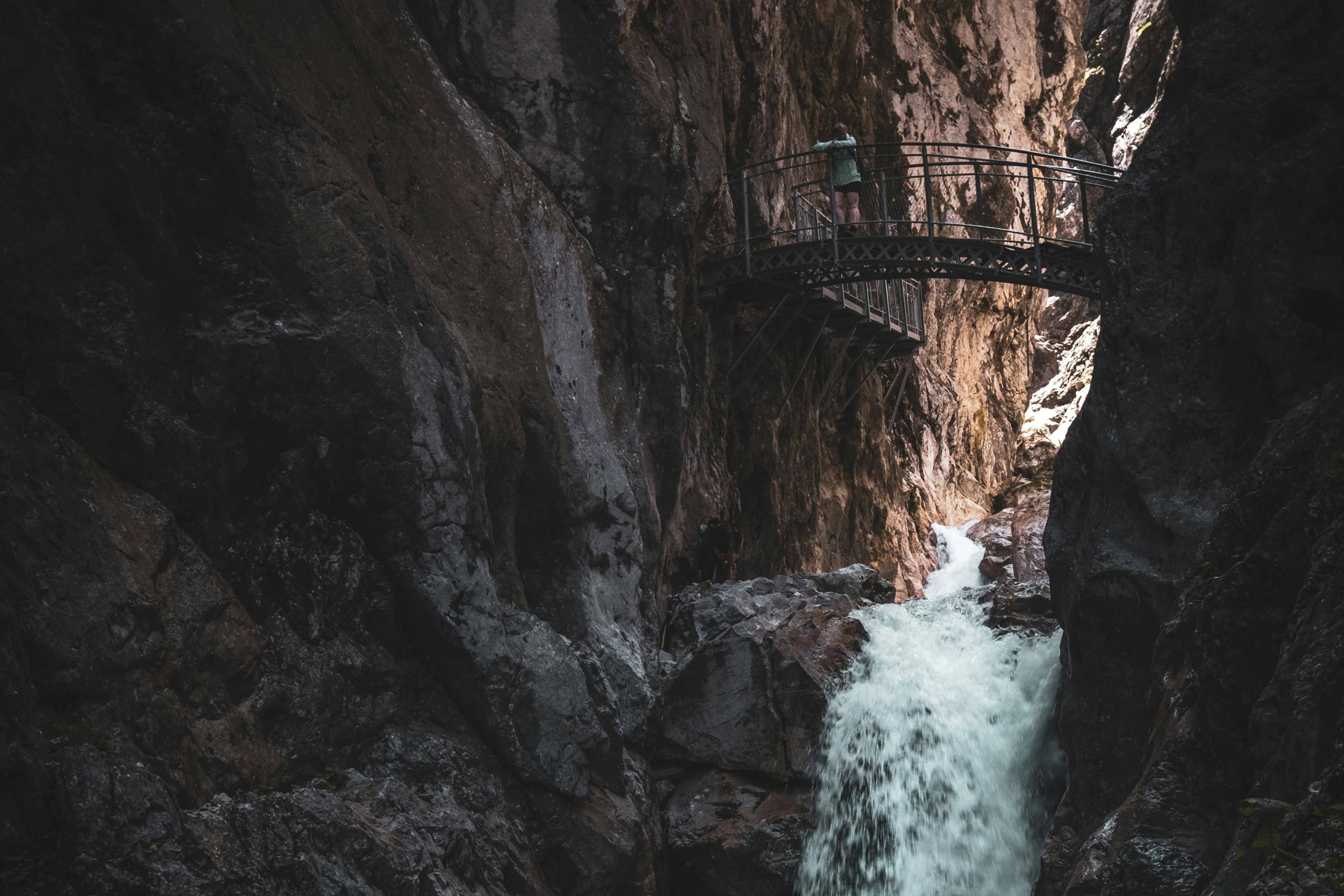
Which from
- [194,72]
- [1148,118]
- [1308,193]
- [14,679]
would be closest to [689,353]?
[194,72]

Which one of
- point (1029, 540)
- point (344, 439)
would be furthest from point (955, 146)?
point (344, 439)

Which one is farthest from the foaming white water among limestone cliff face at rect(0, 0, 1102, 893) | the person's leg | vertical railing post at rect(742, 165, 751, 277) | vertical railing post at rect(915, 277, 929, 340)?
vertical railing post at rect(915, 277, 929, 340)

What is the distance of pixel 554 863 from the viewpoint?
37.2 feet

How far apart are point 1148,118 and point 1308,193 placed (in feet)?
81.9

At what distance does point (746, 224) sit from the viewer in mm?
18047

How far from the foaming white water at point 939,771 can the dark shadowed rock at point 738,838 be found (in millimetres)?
228

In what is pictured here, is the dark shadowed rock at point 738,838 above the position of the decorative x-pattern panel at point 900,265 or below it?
below

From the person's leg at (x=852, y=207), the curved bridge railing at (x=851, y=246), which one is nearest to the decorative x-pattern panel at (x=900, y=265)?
the curved bridge railing at (x=851, y=246)

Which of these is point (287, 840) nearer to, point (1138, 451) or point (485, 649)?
point (485, 649)

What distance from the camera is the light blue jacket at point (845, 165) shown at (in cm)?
1902

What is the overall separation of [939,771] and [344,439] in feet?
24.7

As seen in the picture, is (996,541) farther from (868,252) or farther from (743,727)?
(743,727)

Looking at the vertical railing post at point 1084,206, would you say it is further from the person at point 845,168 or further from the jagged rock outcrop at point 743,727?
the jagged rock outcrop at point 743,727

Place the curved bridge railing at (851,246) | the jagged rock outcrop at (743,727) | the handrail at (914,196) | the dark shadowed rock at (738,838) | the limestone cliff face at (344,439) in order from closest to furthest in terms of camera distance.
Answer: the limestone cliff face at (344,439), the dark shadowed rock at (738,838), the jagged rock outcrop at (743,727), the curved bridge railing at (851,246), the handrail at (914,196)
